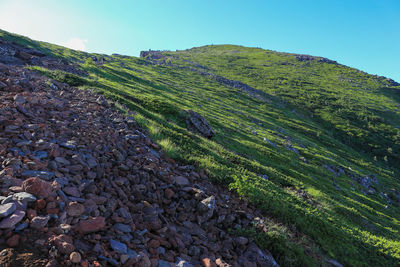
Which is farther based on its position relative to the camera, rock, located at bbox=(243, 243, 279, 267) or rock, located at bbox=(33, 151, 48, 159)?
rock, located at bbox=(243, 243, 279, 267)

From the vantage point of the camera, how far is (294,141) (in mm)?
36344

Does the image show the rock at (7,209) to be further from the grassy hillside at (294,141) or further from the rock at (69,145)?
the grassy hillside at (294,141)

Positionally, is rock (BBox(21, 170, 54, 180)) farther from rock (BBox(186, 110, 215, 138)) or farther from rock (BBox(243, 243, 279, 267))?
rock (BBox(186, 110, 215, 138))

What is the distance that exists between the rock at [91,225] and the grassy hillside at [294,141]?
4093 mm

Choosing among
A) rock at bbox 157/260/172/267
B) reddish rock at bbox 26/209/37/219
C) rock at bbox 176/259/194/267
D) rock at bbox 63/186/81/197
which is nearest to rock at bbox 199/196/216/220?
rock at bbox 176/259/194/267

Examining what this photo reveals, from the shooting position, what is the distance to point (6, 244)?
3.05 meters

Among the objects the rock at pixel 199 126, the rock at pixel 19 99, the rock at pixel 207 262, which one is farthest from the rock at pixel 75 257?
the rock at pixel 199 126

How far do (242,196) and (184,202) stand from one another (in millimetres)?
2972

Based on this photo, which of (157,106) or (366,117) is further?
(366,117)

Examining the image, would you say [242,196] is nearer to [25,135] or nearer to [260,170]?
[260,170]

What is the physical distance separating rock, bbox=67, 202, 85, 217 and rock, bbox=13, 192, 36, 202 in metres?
0.59

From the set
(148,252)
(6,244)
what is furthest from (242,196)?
(6,244)

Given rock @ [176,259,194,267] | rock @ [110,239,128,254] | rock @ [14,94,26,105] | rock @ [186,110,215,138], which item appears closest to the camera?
rock @ [110,239,128,254]

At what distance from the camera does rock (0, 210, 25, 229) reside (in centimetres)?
317
